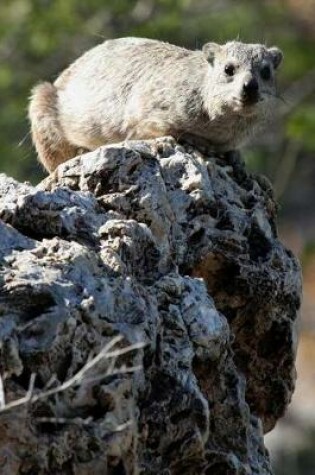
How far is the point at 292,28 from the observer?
2200 cm

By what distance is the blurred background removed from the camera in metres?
16.0

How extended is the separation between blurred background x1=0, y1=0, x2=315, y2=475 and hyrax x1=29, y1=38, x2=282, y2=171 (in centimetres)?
525

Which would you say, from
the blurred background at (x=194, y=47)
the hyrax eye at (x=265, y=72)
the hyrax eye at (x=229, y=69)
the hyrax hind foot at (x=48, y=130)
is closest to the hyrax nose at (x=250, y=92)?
the hyrax eye at (x=229, y=69)

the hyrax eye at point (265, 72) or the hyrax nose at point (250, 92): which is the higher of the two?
the hyrax eye at point (265, 72)

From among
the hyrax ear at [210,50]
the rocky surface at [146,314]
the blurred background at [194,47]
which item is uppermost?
the blurred background at [194,47]

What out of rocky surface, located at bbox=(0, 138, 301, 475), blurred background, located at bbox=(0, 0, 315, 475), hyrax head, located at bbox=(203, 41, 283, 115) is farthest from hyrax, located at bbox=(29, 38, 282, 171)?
blurred background, located at bbox=(0, 0, 315, 475)

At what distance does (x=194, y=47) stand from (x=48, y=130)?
8.72 meters

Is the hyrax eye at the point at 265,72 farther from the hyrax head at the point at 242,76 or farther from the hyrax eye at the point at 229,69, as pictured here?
the hyrax eye at the point at 229,69

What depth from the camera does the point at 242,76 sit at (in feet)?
27.3

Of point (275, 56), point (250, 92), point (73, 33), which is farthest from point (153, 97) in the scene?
point (73, 33)

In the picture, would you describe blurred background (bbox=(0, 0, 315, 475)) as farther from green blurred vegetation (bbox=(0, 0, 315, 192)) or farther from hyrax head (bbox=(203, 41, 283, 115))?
hyrax head (bbox=(203, 41, 283, 115))

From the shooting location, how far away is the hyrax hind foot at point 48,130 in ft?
29.0

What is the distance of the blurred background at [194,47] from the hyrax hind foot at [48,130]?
17.0 feet

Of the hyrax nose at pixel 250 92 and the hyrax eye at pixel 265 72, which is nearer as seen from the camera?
the hyrax nose at pixel 250 92
